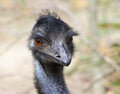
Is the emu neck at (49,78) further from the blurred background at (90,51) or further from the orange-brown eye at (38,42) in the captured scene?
the blurred background at (90,51)

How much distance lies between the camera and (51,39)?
3.90 m

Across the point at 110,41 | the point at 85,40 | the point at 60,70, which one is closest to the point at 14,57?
the point at 110,41

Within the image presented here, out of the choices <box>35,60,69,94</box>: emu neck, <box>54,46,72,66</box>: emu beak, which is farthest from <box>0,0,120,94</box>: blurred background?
<box>54,46,72,66</box>: emu beak

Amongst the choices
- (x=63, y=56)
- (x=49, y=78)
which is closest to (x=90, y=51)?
(x=49, y=78)

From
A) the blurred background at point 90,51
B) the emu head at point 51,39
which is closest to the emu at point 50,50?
the emu head at point 51,39

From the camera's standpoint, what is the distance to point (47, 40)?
3.90 m

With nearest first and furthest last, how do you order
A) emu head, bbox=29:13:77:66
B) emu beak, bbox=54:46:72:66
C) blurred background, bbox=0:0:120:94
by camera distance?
emu beak, bbox=54:46:72:66 < emu head, bbox=29:13:77:66 < blurred background, bbox=0:0:120:94

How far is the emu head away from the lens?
387cm

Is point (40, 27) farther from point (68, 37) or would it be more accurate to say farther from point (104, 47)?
point (104, 47)

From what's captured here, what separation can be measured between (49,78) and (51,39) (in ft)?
1.06

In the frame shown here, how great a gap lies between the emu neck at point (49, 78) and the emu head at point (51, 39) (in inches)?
2.6

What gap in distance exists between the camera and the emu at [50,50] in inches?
153

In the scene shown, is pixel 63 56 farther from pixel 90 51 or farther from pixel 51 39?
pixel 90 51

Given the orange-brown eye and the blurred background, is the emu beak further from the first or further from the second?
the blurred background
